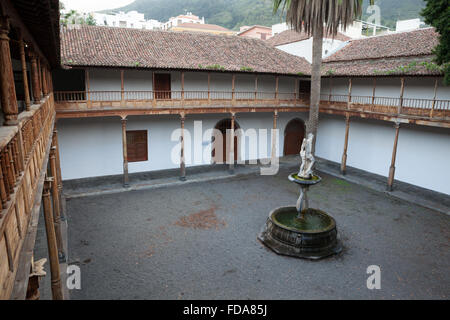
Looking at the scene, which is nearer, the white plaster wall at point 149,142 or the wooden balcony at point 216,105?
the wooden balcony at point 216,105

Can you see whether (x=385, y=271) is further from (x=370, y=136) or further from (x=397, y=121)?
(x=370, y=136)

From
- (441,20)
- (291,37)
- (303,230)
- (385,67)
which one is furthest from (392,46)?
(303,230)

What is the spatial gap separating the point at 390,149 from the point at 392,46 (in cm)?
638

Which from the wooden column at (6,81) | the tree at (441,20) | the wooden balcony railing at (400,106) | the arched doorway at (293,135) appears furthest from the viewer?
the arched doorway at (293,135)

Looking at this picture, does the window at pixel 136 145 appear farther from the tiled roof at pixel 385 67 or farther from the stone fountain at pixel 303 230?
the tiled roof at pixel 385 67

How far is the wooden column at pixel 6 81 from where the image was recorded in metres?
3.79

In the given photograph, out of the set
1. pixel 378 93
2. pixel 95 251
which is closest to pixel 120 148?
pixel 95 251

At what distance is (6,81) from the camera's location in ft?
12.8

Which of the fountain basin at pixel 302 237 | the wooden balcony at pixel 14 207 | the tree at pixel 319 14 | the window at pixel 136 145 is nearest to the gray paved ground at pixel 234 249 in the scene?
the fountain basin at pixel 302 237

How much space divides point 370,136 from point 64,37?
18.5 meters

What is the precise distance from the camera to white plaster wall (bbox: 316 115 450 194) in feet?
52.5

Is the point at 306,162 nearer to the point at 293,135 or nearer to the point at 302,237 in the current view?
the point at 302,237

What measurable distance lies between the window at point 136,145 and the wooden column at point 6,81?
14239 millimetres

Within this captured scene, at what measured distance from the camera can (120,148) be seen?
17906 mm
